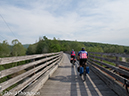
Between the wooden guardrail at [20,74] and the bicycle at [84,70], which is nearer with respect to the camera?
the wooden guardrail at [20,74]

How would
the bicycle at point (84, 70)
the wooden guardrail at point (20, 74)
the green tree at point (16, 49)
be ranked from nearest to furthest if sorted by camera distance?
the wooden guardrail at point (20, 74), the bicycle at point (84, 70), the green tree at point (16, 49)

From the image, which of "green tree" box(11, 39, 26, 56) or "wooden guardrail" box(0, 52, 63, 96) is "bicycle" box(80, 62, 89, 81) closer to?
"wooden guardrail" box(0, 52, 63, 96)

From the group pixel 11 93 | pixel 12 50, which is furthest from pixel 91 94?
pixel 12 50

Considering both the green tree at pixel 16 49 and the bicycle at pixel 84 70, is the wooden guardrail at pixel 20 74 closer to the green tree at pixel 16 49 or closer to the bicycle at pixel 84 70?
the bicycle at pixel 84 70

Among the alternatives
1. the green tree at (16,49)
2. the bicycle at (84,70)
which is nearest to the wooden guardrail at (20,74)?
the bicycle at (84,70)

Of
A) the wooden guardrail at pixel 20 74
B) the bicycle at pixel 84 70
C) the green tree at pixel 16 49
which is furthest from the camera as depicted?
the green tree at pixel 16 49

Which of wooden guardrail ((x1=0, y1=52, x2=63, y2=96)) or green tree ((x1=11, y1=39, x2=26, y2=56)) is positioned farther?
green tree ((x1=11, y1=39, x2=26, y2=56))

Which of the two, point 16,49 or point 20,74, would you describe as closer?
point 20,74

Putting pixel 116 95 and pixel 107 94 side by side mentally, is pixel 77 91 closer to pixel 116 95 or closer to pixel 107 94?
pixel 107 94

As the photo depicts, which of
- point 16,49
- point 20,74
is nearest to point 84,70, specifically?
point 20,74

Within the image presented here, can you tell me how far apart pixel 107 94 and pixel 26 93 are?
265 centimetres

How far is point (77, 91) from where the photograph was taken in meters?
3.95

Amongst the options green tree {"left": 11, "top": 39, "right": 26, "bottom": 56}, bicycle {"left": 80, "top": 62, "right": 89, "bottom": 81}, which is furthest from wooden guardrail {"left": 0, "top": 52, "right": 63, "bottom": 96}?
green tree {"left": 11, "top": 39, "right": 26, "bottom": 56}

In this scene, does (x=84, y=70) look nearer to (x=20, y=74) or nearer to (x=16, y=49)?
(x=20, y=74)
